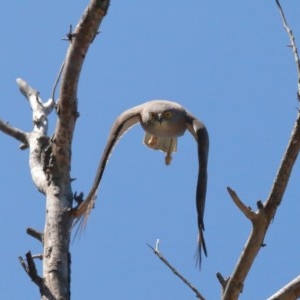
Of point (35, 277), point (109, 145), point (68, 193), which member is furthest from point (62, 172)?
point (35, 277)

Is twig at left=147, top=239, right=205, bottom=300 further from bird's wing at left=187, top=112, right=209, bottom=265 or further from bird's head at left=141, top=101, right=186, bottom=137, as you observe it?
bird's head at left=141, top=101, right=186, bottom=137

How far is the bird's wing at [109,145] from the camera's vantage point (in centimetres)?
483

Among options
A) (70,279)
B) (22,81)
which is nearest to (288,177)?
(70,279)

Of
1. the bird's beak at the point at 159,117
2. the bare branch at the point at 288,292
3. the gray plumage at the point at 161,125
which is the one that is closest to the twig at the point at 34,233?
the gray plumage at the point at 161,125

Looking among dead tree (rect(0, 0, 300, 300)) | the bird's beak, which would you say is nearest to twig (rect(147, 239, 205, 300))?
dead tree (rect(0, 0, 300, 300))

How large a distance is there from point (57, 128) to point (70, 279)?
100 cm

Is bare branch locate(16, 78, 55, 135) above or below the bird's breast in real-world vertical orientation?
above

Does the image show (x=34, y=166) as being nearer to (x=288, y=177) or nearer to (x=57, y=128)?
(x=57, y=128)

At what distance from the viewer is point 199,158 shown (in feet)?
17.4

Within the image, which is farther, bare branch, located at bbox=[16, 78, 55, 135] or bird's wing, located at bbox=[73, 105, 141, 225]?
bare branch, located at bbox=[16, 78, 55, 135]

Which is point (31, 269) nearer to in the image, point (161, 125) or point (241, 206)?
point (241, 206)

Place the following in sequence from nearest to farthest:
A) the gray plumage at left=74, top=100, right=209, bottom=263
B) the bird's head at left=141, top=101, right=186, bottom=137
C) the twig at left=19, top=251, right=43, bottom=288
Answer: the twig at left=19, top=251, right=43, bottom=288, the gray plumage at left=74, top=100, right=209, bottom=263, the bird's head at left=141, top=101, right=186, bottom=137

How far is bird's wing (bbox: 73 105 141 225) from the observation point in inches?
190

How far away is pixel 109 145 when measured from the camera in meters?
5.68
